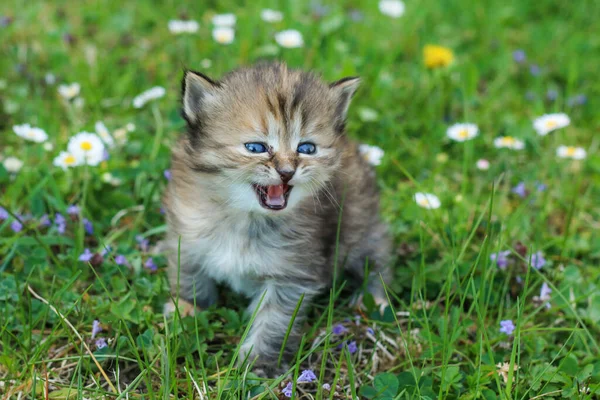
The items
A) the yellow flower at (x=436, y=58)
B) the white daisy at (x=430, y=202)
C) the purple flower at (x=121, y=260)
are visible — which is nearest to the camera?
the purple flower at (x=121, y=260)

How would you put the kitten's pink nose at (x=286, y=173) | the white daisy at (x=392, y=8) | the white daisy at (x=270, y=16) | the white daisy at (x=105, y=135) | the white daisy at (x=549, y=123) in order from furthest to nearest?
the white daisy at (x=392, y=8)
the white daisy at (x=270, y=16)
the white daisy at (x=549, y=123)
the white daisy at (x=105, y=135)
the kitten's pink nose at (x=286, y=173)

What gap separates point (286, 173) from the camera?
2883 mm

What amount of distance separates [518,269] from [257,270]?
5.11 feet

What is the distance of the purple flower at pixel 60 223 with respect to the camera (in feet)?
12.6

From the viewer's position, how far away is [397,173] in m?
4.88

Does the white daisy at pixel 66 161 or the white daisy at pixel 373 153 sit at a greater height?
the white daisy at pixel 66 161

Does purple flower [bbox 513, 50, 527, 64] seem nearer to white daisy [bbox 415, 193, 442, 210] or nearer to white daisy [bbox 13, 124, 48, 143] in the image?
white daisy [bbox 415, 193, 442, 210]

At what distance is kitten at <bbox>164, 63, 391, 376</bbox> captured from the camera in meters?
2.98

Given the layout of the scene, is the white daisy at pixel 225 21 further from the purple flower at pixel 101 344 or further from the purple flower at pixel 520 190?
the purple flower at pixel 101 344

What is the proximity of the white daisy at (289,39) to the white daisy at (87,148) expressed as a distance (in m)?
1.78

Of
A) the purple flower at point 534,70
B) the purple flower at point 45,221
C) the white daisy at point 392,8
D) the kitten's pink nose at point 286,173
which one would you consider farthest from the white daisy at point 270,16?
the kitten's pink nose at point 286,173

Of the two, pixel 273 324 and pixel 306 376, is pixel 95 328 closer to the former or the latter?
pixel 273 324

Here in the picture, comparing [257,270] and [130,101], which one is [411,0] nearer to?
[130,101]

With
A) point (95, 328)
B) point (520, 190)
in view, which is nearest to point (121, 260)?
point (95, 328)
